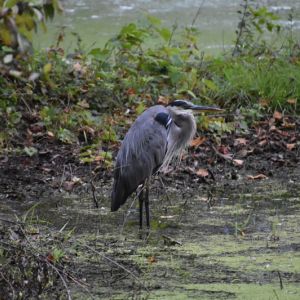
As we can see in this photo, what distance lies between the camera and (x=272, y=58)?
28.6 feet

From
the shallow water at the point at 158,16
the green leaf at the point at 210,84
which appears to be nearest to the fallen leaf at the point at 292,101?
the green leaf at the point at 210,84

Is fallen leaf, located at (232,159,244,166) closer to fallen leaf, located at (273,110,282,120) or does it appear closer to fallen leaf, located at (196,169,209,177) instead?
fallen leaf, located at (196,169,209,177)

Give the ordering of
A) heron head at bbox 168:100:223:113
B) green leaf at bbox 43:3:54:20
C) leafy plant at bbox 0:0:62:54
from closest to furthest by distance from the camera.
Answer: leafy plant at bbox 0:0:62:54 → green leaf at bbox 43:3:54:20 → heron head at bbox 168:100:223:113

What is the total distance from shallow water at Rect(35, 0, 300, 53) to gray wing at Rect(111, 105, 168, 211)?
4.07m

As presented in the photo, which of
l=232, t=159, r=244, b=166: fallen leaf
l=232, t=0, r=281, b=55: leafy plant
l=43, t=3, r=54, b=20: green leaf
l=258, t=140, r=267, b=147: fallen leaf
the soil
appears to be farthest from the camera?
l=232, t=0, r=281, b=55: leafy plant

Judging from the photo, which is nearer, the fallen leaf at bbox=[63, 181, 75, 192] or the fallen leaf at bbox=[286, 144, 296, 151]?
the fallen leaf at bbox=[63, 181, 75, 192]

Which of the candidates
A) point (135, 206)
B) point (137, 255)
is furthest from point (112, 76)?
point (137, 255)

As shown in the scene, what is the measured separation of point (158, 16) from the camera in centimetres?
1154

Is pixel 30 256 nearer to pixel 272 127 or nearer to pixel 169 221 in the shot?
pixel 169 221

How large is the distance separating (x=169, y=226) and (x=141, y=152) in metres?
0.68

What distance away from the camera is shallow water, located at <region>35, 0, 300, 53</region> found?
10570 mm

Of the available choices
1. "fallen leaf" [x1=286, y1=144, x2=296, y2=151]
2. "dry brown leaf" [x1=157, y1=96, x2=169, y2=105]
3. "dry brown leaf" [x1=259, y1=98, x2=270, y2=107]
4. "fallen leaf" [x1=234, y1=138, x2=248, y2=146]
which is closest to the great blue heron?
"fallen leaf" [x1=234, y1=138, x2=248, y2=146]

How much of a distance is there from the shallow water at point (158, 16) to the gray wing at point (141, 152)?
160 inches

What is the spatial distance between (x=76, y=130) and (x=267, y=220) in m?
2.39
